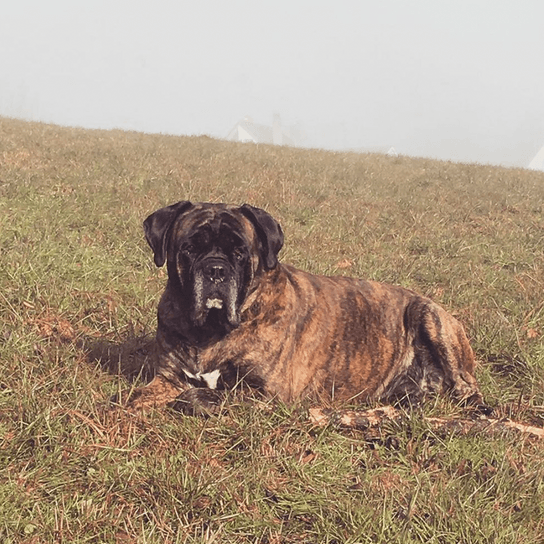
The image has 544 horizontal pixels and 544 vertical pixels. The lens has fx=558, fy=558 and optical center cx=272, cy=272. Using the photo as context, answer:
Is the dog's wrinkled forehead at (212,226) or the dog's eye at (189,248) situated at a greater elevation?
the dog's wrinkled forehead at (212,226)

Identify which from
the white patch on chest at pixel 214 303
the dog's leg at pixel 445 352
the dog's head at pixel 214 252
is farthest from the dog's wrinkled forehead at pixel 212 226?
the dog's leg at pixel 445 352

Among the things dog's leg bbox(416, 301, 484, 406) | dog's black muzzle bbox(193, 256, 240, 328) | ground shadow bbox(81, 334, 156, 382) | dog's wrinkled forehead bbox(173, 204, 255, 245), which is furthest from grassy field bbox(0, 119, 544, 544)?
dog's wrinkled forehead bbox(173, 204, 255, 245)

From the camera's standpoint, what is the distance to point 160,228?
13.9 feet

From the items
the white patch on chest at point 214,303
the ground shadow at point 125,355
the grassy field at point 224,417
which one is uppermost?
the white patch on chest at point 214,303

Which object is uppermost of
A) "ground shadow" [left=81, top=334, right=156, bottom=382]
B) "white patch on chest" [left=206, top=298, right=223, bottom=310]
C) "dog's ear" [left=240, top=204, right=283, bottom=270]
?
"dog's ear" [left=240, top=204, right=283, bottom=270]

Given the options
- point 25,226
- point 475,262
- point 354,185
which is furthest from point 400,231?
point 25,226

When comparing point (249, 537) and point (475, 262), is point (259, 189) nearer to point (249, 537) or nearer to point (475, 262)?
point (475, 262)

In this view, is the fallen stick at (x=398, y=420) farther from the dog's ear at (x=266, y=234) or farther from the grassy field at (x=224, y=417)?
the dog's ear at (x=266, y=234)

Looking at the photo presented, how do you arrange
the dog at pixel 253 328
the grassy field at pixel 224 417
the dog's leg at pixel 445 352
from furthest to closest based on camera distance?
the dog's leg at pixel 445 352
the dog at pixel 253 328
the grassy field at pixel 224 417

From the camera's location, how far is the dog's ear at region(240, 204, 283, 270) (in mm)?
4129

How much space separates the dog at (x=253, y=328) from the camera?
13.3 feet

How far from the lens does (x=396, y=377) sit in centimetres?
502

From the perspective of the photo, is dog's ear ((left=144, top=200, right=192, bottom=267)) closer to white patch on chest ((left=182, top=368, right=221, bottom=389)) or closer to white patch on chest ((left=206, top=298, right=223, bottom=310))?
white patch on chest ((left=206, top=298, right=223, bottom=310))

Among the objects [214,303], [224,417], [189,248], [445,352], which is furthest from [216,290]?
[445,352]
